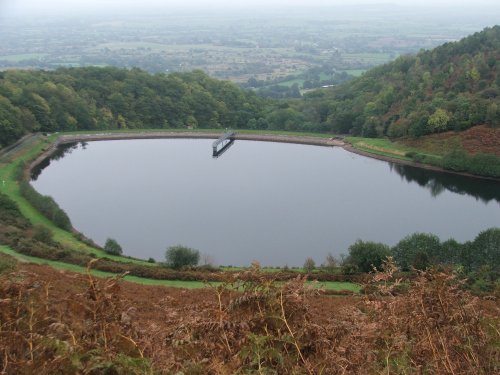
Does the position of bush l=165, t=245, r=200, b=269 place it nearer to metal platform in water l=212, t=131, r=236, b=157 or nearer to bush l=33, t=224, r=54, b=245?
bush l=33, t=224, r=54, b=245

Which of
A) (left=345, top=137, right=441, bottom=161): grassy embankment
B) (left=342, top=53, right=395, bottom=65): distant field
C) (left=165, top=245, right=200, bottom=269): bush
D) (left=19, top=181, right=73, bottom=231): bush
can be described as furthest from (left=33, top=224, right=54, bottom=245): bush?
(left=342, top=53, right=395, bottom=65): distant field

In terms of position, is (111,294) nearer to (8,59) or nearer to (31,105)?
(31,105)

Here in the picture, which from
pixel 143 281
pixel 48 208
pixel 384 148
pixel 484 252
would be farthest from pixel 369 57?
pixel 143 281

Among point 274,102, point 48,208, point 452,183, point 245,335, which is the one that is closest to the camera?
point 245,335

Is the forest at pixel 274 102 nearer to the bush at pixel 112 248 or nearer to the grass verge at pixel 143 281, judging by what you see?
the bush at pixel 112 248

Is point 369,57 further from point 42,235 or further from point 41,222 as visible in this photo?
point 42,235

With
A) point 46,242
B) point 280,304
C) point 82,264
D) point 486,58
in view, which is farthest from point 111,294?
point 486,58
